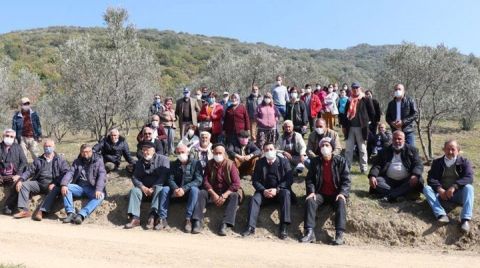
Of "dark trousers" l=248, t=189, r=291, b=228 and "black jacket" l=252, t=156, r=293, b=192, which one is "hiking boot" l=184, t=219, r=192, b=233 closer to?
"dark trousers" l=248, t=189, r=291, b=228

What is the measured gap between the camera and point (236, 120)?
41.5 feet

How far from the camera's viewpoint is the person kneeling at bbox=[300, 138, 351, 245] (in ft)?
30.0

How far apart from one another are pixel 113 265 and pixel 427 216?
246 inches

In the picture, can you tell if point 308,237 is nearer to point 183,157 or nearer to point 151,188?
point 183,157

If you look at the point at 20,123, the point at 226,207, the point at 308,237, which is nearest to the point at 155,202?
the point at 226,207

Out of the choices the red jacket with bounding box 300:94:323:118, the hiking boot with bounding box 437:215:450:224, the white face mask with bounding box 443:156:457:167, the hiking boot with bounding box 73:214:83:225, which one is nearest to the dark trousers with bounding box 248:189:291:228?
the hiking boot with bounding box 437:215:450:224

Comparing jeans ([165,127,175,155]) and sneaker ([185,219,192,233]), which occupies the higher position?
jeans ([165,127,175,155])

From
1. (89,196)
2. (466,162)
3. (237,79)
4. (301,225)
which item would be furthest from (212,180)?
(237,79)

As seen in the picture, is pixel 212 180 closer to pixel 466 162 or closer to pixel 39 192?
pixel 39 192

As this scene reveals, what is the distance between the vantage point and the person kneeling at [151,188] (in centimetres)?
983

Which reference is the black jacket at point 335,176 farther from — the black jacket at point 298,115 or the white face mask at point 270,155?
the black jacket at point 298,115

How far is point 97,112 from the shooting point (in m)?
15.5

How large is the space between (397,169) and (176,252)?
5120mm

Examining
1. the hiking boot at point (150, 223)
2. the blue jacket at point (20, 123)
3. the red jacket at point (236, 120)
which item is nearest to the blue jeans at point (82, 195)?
the hiking boot at point (150, 223)
